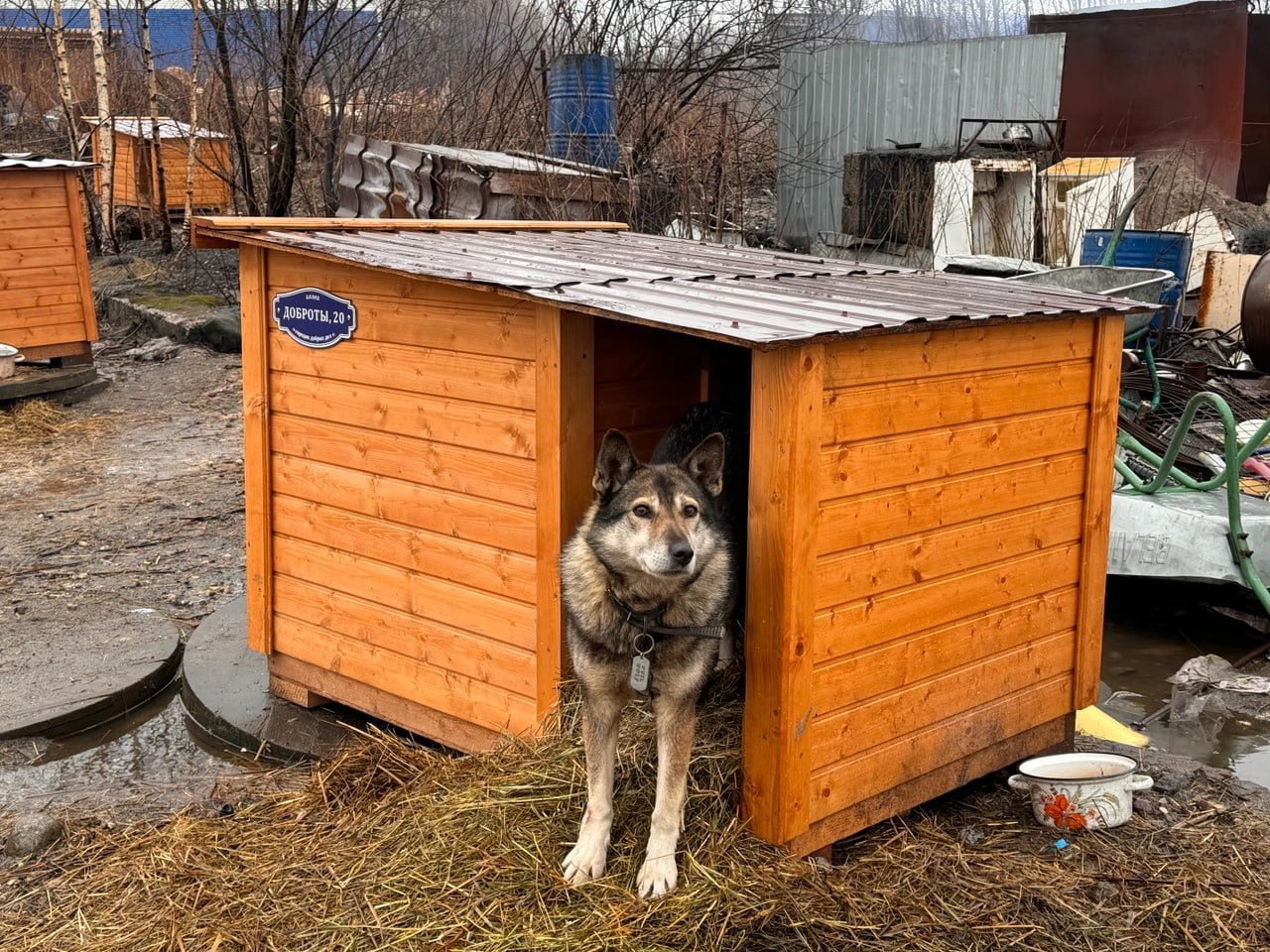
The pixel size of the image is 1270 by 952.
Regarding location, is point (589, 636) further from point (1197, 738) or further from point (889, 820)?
point (1197, 738)

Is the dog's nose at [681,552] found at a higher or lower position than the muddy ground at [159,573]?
higher

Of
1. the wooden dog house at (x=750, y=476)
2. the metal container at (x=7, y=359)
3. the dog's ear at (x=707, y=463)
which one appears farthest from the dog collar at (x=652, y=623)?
the metal container at (x=7, y=359)

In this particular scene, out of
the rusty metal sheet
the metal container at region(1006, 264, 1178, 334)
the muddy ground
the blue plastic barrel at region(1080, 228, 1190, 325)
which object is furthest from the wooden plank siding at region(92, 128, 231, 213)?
the rusty metal sheet

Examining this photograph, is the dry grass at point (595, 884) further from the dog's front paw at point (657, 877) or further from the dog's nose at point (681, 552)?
the dog's nose at point (681, 552)

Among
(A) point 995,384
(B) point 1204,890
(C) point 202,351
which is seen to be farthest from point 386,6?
(B) point 1204,890

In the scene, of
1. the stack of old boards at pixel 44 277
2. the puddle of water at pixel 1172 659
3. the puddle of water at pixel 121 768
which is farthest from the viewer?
the stack of old boards at pixel 44 277

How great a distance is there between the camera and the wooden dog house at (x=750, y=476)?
12.0 feet

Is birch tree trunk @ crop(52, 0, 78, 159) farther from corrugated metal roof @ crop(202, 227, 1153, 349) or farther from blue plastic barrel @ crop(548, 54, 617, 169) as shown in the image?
corrugated metal roof @ crop(202, 227, 1153, 349)

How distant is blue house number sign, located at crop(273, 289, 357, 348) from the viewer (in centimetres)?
509

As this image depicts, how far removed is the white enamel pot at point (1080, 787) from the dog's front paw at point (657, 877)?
1.50 meters

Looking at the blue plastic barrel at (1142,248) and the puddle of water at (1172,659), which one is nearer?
the puddle of water at (1172,659)

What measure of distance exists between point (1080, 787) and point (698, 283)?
221 centimetres

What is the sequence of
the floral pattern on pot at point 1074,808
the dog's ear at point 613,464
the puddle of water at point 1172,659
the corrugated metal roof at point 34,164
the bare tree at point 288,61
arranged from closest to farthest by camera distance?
1. the dog's ear at point 613,464
2. the floral pattern on pot at point 1074,808
3. the puddle of water at point 1172,659
4. the corrugated metal roof at point 34,164
5. the bare tree at point 288,61

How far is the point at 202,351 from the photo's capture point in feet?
45.9
